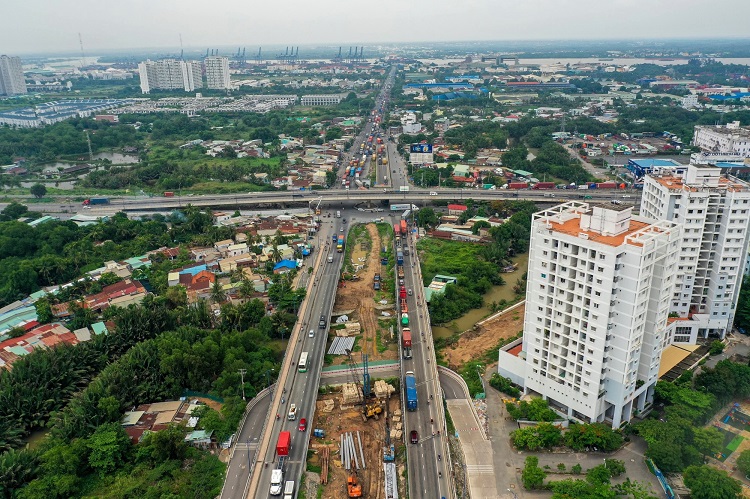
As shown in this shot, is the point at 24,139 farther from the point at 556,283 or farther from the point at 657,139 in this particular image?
the point at 657,139

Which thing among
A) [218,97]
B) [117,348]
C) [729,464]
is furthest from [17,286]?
[218,97]

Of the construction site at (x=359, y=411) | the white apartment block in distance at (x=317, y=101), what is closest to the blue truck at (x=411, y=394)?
the construction site at (x=359, y=411)

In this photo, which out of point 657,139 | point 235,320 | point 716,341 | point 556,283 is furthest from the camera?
point 657,139

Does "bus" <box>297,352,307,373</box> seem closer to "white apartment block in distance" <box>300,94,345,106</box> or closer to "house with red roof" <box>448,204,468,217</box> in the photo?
"house with red roof" <box>448,204,468,217</box>

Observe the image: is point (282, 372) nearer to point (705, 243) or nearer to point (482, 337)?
point (482, 337)

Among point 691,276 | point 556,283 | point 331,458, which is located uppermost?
point 556,283

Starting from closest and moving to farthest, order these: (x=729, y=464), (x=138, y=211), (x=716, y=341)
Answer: (x=729, y=464) < (x=716, y=341) < (x=138, y=211)

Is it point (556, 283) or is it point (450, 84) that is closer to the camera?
point (556, 283)
